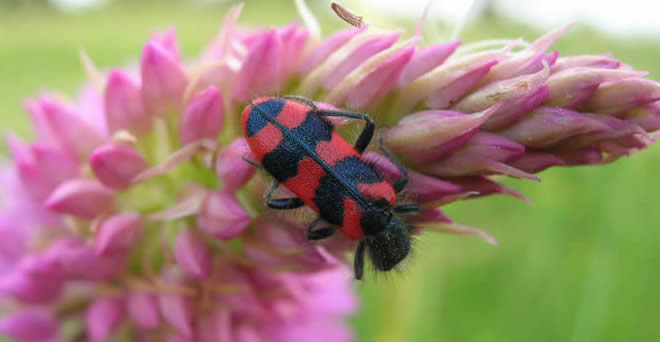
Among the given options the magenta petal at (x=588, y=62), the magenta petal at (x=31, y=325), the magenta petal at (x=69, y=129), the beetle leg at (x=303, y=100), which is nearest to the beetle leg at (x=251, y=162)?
the beetle leg at (x=303, y=100)

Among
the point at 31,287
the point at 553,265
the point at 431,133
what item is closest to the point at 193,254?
the point at 31,287

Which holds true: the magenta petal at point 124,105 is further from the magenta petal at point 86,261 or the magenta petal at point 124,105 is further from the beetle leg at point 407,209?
the beetle leg at point 407,209

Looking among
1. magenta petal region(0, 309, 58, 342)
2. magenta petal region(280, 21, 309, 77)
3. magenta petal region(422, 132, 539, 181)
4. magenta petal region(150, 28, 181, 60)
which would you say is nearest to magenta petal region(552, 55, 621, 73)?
magenta petal region(422, 132, 539, 181)

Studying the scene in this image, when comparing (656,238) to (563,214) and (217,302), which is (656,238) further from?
(217,302)

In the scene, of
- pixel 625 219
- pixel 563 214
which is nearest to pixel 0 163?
pixel 563 214

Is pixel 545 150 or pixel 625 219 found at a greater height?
pixel 545 150

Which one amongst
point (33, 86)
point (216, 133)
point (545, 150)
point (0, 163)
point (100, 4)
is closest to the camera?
point (545, 150)

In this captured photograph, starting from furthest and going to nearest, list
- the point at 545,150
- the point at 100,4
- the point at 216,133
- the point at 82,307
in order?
the point at 100,4, the point at 82,307, the point at 216,133, the point at 545,150

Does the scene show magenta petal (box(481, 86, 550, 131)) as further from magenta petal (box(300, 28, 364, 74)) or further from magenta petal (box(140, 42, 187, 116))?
magenta petal (box(140, 42, 187, 116))
